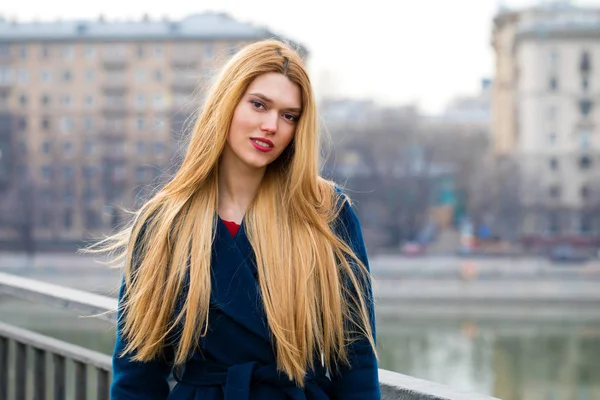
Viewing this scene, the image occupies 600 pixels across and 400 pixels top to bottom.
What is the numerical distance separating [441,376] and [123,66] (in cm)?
2367

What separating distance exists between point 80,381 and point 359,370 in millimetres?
873

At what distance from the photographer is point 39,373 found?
6.59 ft

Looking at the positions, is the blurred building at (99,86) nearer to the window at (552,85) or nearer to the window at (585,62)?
the window at (552,85)

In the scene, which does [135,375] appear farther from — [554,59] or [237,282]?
[554,59]

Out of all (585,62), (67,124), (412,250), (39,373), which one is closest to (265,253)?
(39,373)

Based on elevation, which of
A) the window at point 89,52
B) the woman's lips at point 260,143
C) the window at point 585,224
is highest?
the window at point 89,52

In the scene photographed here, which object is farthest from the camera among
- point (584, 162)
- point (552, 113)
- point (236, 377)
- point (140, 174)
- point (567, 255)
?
point (552, 113)

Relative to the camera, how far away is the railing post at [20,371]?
2082 millimetres

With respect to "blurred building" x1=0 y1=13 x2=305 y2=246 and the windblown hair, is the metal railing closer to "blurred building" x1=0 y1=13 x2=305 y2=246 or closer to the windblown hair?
the windblown hair

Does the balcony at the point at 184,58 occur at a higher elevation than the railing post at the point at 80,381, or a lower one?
higher

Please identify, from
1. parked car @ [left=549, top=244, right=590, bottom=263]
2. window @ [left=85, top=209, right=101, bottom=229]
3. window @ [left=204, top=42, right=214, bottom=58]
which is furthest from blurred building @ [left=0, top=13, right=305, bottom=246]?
parked car @ [left=549, top=244, right=590, bottom=263]

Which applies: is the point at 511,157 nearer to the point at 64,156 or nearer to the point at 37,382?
the point at 64,156

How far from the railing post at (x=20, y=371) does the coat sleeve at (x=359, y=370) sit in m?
1.12

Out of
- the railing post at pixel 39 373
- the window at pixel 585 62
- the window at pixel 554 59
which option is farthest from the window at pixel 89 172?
the railing post at pixel 39 373
